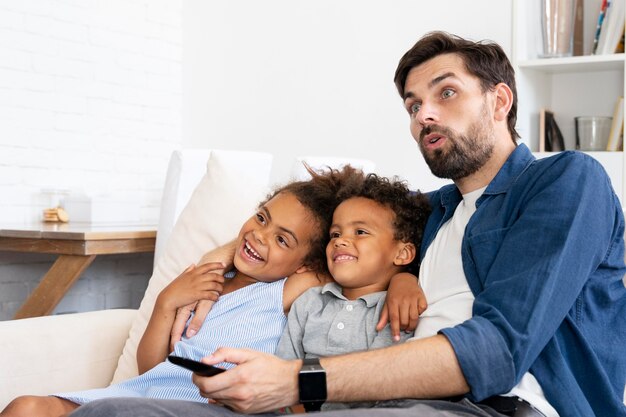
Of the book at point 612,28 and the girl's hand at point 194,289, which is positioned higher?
the book at point 612,28

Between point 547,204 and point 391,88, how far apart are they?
7.12 ft

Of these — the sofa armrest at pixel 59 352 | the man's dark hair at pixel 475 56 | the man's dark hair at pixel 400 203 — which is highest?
the man's dark hair at pixel 475 56

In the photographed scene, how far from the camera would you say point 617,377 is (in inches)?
58.9

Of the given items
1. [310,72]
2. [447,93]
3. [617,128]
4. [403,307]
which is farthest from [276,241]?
[310,72]

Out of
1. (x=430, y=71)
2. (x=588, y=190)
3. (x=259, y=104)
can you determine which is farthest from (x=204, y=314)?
(x=259, y=104)

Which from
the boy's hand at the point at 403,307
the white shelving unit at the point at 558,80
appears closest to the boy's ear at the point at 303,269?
the boy's hand at the point at 403,307

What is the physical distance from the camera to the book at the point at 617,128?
2891mm

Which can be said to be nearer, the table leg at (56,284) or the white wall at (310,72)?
the table leg at (56,284)

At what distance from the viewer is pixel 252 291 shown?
1778mm

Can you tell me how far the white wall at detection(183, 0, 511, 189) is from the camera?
345 centimetres

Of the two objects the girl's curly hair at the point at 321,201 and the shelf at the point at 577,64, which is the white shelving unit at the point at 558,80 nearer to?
the shelf at the point at 577,64

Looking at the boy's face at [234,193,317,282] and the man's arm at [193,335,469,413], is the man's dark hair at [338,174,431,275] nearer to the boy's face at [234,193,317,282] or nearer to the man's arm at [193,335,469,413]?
the boy's face at [234,193,317,282]

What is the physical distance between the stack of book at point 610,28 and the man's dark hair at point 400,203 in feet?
4.78

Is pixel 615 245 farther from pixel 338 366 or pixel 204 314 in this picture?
pixel 204 314
